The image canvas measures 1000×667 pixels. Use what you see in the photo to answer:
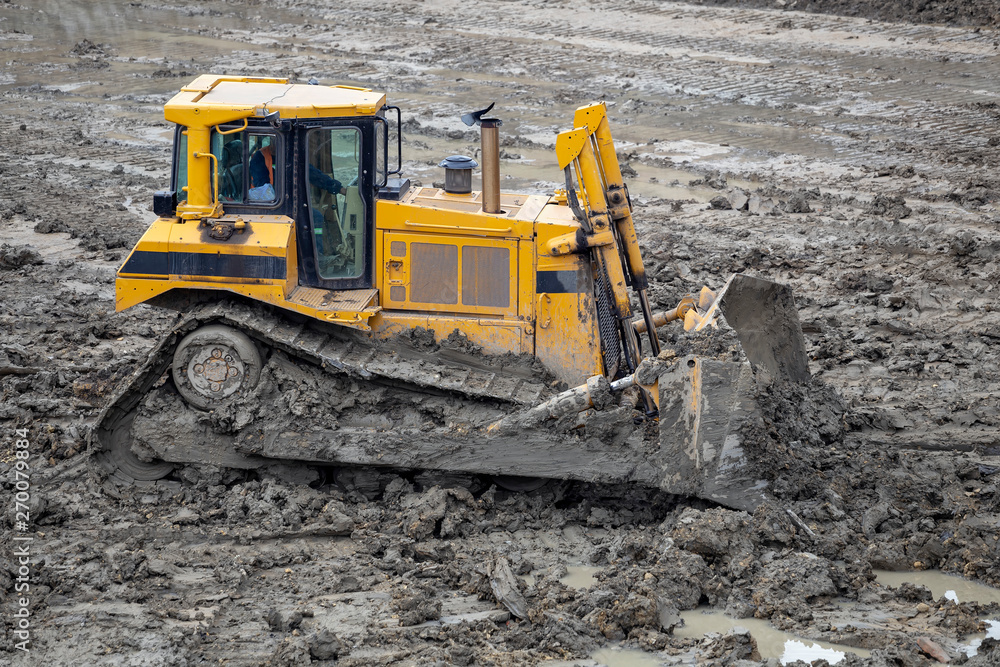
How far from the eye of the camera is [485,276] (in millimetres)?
7758

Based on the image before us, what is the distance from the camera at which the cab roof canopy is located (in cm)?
729

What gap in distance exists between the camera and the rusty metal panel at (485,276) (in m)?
7.73

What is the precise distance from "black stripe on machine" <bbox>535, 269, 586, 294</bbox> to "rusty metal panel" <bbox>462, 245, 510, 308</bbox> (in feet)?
0.87

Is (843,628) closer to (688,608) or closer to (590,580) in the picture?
(688,608)

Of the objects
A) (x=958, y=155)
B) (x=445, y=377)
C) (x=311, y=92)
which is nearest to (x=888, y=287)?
(x=958, y=155)

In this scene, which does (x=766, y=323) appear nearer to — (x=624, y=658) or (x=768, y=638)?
(x=768, y=638)

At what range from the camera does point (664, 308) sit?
11.4 meters

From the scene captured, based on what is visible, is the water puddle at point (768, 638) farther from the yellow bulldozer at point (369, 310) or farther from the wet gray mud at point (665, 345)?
the yellow bulldozer at point (369, 310)

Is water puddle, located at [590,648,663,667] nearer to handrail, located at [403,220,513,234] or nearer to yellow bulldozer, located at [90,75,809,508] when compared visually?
yellow bulldozer, located at [90,75,809,508]

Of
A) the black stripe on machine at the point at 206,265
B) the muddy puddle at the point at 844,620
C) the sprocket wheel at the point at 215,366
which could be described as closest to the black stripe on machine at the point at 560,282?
the black stripe on machine at the point at 206,265

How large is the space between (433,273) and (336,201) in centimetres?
89

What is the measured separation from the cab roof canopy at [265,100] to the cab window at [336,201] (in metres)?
0.16

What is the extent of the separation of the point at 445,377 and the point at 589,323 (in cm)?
114

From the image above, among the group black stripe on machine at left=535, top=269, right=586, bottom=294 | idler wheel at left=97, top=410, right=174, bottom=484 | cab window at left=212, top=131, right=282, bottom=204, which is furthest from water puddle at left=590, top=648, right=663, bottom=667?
cab window at left=212, top=131, right=282, bottom=204
